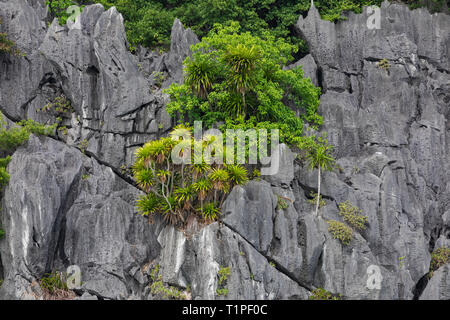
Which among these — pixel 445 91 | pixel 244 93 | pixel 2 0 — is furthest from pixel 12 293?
pixel 445 91

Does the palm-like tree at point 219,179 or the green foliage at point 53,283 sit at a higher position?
the palm-like tree at point 219,179

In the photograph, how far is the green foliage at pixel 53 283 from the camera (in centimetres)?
1980

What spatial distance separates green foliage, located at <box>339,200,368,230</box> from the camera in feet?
71.9

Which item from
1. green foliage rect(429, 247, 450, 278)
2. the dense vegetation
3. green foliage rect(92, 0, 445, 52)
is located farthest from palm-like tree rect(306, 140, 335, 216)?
the dense vegetation

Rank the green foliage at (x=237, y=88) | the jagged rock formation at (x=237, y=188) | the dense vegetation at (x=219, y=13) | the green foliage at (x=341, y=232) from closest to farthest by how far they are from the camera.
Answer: the jagged rock formation at (x=237, y=188) → the green foliage at (x=341, y=232) → the green foliage at (x=237, y=88) → the dense vegetation at (x=219, y=13)

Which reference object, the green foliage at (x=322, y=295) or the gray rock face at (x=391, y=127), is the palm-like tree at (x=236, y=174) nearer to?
the gray rock face at (x=391, y=127)

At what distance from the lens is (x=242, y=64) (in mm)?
22156

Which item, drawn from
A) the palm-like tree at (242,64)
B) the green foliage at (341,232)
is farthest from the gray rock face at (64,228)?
the green foliage at (341,232)

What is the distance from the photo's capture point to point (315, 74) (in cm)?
2742

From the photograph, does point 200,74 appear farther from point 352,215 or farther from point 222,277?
point 222,277

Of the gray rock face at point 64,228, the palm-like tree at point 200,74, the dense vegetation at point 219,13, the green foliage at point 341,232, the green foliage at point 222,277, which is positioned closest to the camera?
the green foliage at point 222,277

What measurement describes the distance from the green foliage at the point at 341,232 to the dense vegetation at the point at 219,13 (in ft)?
39.1

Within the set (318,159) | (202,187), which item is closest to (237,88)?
(318,159)
